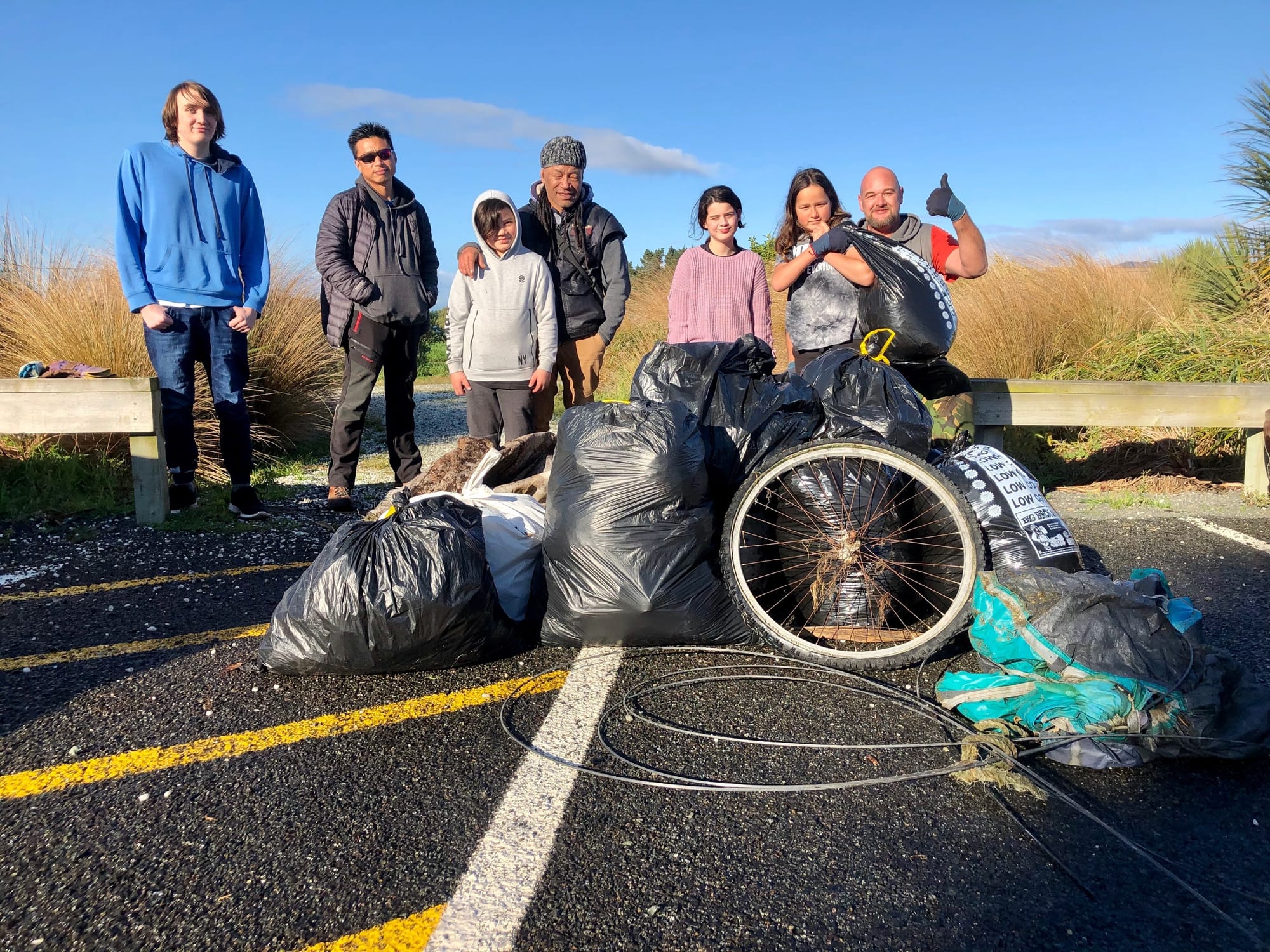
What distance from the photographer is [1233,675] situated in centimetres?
224

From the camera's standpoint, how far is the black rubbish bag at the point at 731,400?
3152mm

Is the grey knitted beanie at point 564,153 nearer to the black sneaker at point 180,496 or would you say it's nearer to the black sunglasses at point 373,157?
the black sunglasses at point 373,157

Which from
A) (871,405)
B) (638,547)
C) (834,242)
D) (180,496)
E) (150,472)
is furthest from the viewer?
(180,496)

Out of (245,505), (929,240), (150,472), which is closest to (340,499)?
(245,505)

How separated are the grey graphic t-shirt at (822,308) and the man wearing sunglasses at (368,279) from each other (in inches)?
90.5

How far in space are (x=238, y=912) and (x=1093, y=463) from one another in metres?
6.93

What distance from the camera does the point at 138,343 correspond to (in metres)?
6.67

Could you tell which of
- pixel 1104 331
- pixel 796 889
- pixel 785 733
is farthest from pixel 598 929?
pixel 1104 331

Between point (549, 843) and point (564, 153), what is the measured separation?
403 cm

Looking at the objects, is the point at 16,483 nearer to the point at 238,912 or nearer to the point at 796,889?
the point at 238,912

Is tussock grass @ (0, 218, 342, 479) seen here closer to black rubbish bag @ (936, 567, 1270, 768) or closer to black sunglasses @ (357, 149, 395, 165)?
black sunglasses @ (357, 149, 395, 165)

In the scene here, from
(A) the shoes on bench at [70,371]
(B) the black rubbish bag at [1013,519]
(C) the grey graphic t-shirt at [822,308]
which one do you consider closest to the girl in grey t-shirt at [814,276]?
(C) the grey graphic t-shirt at [822,308]

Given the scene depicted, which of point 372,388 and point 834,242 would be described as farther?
point 372,388

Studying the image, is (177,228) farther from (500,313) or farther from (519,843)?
(519,843)
